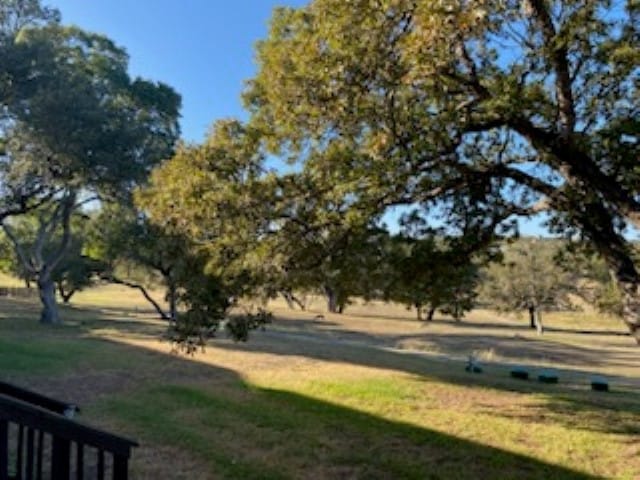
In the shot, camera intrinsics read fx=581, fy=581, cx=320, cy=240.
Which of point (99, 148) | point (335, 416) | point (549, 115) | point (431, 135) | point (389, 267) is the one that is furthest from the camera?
point (99, 148)

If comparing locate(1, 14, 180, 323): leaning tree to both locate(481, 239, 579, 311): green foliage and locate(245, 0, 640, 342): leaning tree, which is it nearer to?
locate(245, 0, 640, 342): leaning tree

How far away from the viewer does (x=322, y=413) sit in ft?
31.4

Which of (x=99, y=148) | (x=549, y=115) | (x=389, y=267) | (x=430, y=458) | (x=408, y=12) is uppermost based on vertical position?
(x=99, y=148)

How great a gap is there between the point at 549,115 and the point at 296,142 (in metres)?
2.72

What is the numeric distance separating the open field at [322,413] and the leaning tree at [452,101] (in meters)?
2.75

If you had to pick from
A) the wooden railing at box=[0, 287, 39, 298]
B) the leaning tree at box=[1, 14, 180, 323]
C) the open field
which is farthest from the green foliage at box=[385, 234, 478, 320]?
the wooden railing at box=[0, 287, 39, 298]

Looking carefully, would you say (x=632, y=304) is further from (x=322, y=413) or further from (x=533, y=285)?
(x=533, y=285)

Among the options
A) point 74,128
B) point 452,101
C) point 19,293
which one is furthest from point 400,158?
point 19,293

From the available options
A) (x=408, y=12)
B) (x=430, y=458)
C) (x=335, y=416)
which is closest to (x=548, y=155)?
(x=408, y=12)

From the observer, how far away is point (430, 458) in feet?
24.1

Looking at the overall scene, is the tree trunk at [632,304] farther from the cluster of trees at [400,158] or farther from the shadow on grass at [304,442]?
the shadow on grass at [304,442]

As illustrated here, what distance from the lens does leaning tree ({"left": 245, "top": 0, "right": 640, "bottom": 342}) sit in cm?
526

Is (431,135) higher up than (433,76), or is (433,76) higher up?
(433,76)

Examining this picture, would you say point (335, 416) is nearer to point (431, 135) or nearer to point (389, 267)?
point (389, 267)
